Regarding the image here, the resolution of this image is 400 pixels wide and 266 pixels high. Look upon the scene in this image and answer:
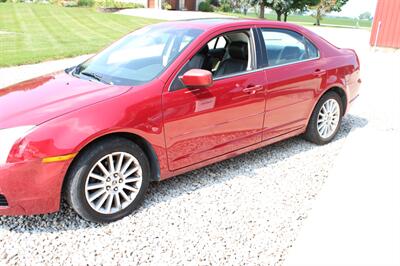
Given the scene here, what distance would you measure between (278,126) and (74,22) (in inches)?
758

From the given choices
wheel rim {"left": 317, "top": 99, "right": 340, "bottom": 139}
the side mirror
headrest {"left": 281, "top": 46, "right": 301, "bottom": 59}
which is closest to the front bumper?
the side mirror

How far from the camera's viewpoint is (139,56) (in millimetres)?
3664

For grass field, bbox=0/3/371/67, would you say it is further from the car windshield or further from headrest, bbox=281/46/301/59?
headrest, bbox=281/46/301/59

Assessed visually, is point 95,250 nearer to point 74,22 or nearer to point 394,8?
point 394,8

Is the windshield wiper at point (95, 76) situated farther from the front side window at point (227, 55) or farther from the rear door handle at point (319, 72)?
the rear door handle at point (319, 72)

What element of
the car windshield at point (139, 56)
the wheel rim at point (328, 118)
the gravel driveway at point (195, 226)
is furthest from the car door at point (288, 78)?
the car windshield at point (139, 56)

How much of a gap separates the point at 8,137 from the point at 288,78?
286 centimetres

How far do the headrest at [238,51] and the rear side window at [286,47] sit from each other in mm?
256

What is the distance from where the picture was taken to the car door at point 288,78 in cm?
400

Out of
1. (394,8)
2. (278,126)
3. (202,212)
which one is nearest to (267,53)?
(278,126)

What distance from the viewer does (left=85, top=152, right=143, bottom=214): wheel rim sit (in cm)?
292

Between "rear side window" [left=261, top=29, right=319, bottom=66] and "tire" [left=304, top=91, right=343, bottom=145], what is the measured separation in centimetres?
60

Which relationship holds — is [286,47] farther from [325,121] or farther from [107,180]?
[107,180]

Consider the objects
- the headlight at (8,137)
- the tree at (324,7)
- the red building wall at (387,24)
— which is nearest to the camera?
the headlight at (8,137)
